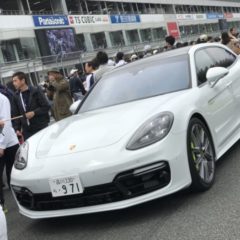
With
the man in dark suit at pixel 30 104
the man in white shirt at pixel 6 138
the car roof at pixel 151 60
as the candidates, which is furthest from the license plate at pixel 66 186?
the man in dark suit at pixel 30 104

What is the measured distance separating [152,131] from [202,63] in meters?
1.77

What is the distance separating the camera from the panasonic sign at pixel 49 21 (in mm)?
38750

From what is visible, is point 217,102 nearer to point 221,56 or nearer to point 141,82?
point 141,82

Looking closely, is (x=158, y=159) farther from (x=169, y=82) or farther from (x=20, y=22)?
(x=20, y=22)

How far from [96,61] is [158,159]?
4588 mm

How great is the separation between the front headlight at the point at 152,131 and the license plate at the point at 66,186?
0.51m

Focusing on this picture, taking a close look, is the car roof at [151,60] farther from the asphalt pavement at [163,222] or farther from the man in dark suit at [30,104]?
the asphalt pavement at [163,222]

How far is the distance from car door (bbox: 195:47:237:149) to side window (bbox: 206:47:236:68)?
80 millimetres

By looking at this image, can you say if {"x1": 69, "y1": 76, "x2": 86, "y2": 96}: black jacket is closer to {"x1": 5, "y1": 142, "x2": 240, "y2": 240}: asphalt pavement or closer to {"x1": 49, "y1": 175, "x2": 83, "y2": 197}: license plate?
{"x1": 5, "y1": 142, "x2": 240, "y2": 240}: asphalt pavement

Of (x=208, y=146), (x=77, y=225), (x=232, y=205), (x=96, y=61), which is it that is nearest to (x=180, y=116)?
(x=208, y=146)

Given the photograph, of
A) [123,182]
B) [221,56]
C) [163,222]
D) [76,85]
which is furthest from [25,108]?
[76,85]

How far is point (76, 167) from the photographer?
4.21 m

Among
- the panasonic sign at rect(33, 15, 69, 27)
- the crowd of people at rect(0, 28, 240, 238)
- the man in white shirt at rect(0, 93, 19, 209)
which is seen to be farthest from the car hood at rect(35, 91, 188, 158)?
the panasonic sign at rect(33, 15, 69, 27)

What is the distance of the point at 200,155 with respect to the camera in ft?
15.6
